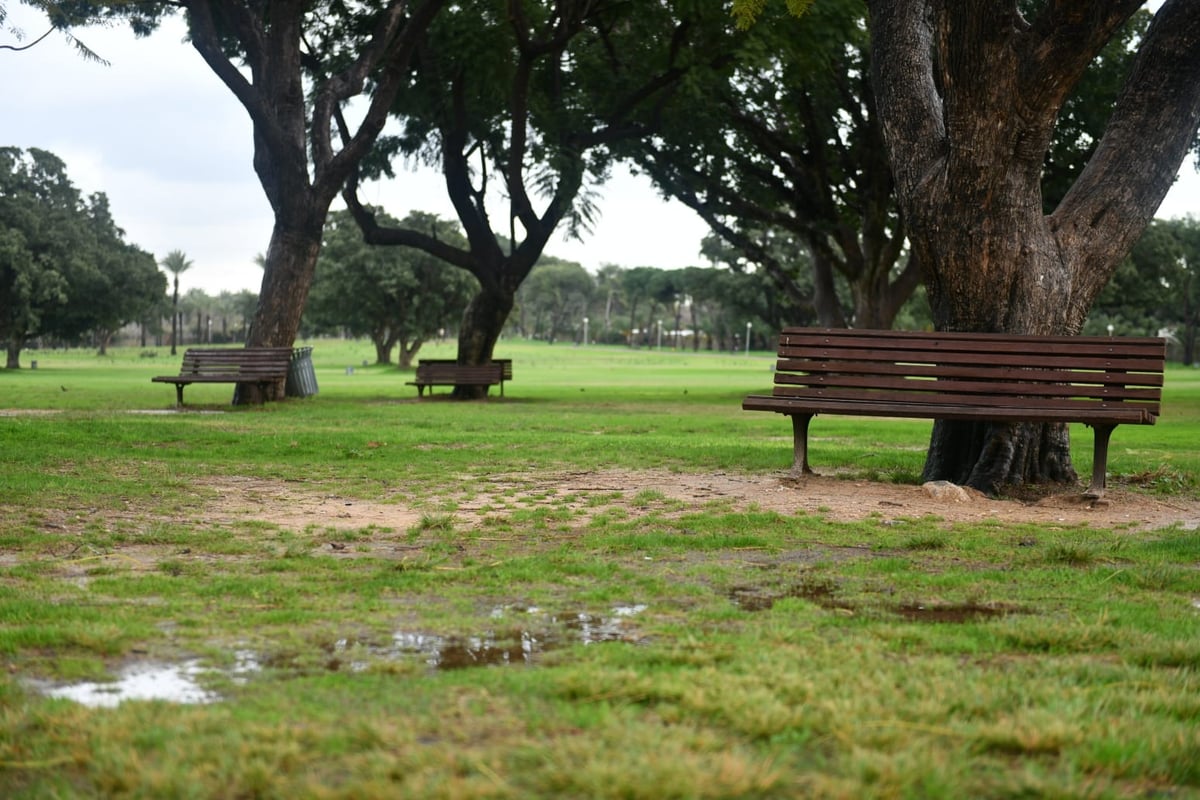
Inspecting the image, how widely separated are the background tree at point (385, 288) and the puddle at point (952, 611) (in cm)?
4929

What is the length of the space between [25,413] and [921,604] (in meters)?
16.6

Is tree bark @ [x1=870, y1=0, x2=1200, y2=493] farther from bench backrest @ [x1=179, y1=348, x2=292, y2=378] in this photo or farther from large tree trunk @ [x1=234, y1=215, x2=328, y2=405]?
large tree trunk @ [x1=234, y1=215, x2=328, y2=405]

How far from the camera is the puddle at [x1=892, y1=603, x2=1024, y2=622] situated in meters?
4.89

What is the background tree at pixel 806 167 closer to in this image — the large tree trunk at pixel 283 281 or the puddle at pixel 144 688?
the large tree trunk at pixel 283 281

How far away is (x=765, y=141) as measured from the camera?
2938cm

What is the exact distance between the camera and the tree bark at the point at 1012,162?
949 centimetres

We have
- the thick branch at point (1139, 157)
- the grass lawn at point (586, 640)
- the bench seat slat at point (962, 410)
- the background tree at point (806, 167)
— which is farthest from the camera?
the background tree at point (806, 167)

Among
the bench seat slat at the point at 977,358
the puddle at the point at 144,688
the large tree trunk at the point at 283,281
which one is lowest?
the puddle at the point at 144,688

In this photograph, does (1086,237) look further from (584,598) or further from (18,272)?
(18,272)

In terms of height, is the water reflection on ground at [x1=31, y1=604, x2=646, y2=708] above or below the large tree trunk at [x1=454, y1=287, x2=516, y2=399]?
below

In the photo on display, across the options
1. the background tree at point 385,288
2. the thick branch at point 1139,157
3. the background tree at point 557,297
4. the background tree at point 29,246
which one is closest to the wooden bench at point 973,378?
the thick branch at point 1139,157

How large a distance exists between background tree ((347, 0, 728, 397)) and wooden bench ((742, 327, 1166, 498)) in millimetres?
14375

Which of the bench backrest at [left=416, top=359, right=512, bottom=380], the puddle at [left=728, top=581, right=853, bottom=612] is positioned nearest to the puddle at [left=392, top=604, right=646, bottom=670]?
the puddle at [left=728, top=581, right=853, bottom=612]

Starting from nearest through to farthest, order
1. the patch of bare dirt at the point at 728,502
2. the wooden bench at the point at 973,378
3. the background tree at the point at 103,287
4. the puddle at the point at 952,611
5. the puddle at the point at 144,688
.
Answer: the puddle at the point at 144,688, the puddle at the point at 952,611, the patch of bare dirt at the point at 728,502, the wooden bench at the point at 973,378, the background tree at the point at 103,287
